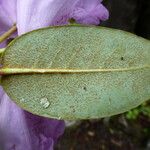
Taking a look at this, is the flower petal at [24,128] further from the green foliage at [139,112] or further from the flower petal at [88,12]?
the green foliage at [139,112]

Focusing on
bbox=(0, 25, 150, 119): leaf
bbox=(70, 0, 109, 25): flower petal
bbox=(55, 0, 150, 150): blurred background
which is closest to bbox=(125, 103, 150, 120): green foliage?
bbox=(55, 0, 150, 150): blurred background

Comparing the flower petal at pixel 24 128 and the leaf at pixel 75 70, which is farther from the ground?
the leaf at pixel 75 70

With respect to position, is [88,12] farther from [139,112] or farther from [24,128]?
[139,112]

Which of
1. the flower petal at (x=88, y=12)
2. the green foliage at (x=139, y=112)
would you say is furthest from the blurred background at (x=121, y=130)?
the flower petal at (x=88, y=12)

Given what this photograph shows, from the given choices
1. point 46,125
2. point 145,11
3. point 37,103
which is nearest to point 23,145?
point 46,125

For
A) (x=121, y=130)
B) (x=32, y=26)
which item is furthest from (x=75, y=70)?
(x=121, y=130)

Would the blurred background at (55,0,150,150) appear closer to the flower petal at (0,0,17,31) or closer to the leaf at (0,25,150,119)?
the flower petal at (0,0,17,31)
